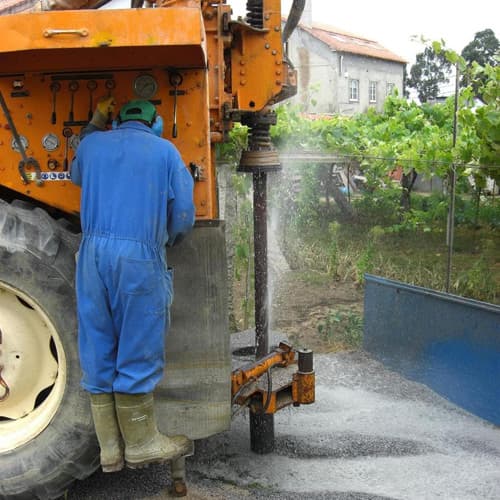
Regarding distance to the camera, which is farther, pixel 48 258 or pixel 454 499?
pixel 454 499

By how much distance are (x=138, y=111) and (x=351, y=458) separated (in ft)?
7.06

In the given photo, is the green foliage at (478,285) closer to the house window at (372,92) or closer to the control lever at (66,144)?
the control lever at (66,144)

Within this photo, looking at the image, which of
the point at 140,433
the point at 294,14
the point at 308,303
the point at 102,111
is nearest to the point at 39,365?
the point at 140,433

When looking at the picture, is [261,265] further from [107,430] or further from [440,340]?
[440,340]

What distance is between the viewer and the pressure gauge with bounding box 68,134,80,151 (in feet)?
10.4

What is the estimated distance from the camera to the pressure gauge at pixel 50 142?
3182 mm

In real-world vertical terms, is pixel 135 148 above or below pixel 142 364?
above

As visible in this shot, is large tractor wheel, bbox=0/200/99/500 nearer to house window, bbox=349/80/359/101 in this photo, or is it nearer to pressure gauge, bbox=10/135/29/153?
pressure gauge, bbox=10/135/29/153

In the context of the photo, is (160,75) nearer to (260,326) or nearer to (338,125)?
(260,326)

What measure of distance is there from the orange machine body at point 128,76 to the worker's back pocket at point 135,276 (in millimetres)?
466

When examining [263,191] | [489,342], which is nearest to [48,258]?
[263,191]

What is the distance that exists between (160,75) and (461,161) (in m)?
4.58

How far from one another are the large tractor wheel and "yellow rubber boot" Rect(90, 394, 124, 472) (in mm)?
123

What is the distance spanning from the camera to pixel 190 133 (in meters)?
3.19
